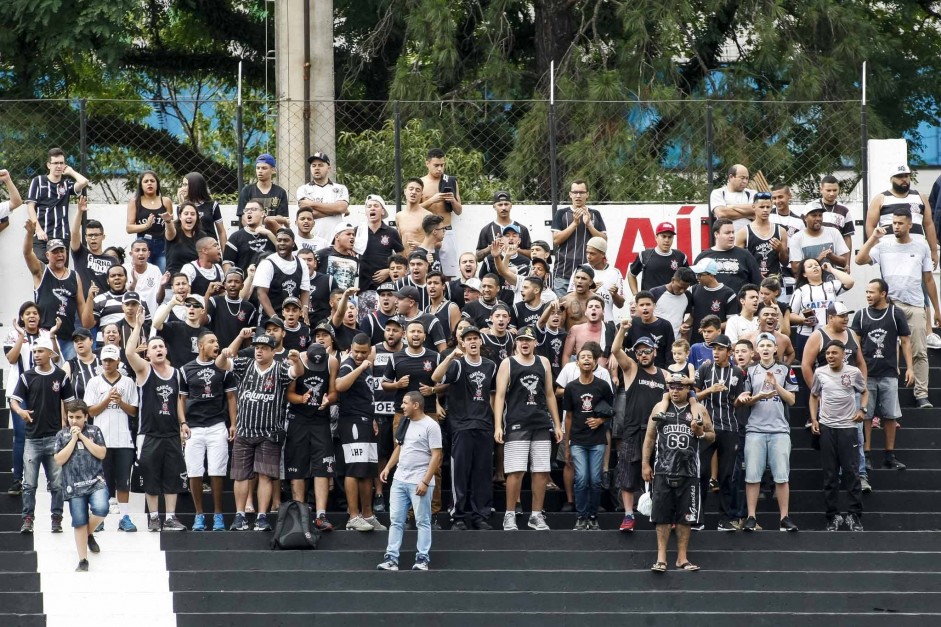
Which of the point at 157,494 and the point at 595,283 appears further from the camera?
the point at 595,283

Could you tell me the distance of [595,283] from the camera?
1580 cm

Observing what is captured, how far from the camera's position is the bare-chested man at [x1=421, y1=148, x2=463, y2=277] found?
56.1 feet

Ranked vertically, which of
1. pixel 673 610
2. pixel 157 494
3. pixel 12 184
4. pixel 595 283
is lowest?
pixel 673 610

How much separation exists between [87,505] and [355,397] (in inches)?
103

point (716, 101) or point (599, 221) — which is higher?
point (716, 101)

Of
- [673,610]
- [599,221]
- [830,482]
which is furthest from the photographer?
[599,221]

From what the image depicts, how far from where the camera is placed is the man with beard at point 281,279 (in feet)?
50.1

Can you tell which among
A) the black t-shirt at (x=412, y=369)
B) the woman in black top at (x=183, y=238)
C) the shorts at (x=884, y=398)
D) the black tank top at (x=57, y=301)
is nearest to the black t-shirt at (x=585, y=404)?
the black t-shirt at (x=412, y=369)

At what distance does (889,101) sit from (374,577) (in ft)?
43.8

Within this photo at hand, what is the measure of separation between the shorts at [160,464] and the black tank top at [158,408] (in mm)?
67

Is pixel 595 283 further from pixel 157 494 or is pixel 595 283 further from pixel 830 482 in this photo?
pixel 157 494

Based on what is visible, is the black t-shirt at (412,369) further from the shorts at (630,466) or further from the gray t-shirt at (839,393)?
the gray t-shirt at (839,393)

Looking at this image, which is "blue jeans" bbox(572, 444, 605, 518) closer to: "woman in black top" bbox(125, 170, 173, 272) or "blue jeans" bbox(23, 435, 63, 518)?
"blue jeans" bbox(23, 435, 63, 518)

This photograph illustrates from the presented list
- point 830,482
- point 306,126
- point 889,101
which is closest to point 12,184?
point 306,126
